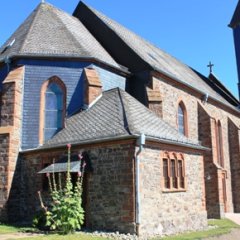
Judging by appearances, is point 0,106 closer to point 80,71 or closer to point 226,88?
point 80,71

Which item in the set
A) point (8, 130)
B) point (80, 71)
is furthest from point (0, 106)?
point (80, 71)

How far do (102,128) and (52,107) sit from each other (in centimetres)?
427

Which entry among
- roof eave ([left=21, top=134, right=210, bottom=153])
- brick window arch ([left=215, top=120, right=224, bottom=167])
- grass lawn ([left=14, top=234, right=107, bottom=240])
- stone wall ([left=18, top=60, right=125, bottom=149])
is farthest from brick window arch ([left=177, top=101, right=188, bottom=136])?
grass lawn ([left=14, top=234, right=107, bottom=240])

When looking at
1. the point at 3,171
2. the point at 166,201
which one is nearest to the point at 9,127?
the point at 3,171

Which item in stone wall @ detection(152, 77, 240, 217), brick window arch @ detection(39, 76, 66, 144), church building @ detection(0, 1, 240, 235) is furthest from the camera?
stone wall @ detection(152, 77, 240, 217)

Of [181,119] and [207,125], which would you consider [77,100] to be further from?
[207,125]

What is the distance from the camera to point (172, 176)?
50.1 feet

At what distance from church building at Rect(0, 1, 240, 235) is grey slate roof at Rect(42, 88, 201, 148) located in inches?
2.5

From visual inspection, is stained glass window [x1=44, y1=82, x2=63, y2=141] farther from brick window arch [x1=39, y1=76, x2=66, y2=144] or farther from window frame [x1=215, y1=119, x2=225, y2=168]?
window frame [x1=215, y1=119, x2=225, y2=168]

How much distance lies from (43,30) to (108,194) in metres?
10.6

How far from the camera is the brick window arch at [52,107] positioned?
706 inches

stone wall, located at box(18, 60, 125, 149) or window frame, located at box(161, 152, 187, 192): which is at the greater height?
stone wall, located at box(18, 60, 125, 149)

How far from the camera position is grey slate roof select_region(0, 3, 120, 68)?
18609mm

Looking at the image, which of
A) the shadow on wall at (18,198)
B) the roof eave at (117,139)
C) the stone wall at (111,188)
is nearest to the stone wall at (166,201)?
the roof eave at (117,139)
